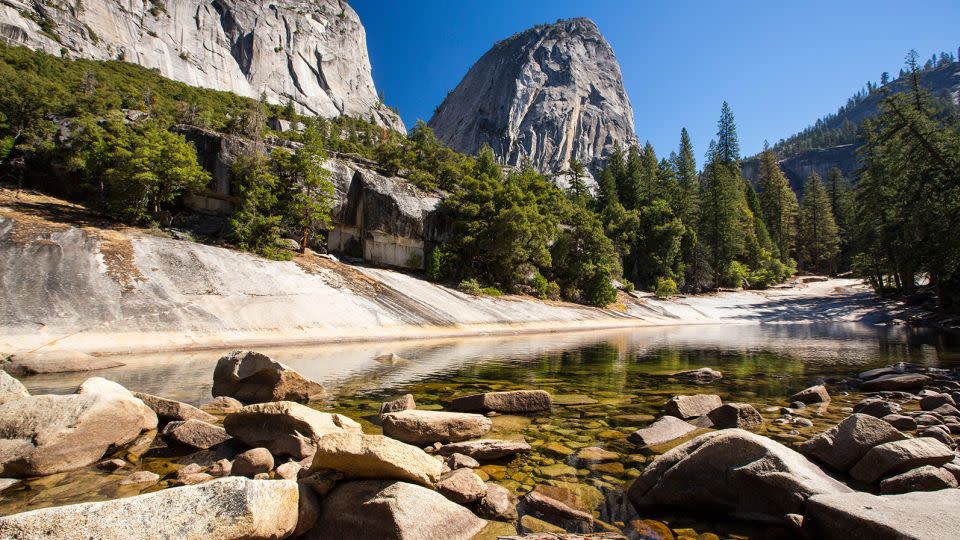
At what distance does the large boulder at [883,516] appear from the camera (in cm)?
309

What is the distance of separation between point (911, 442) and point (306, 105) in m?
139

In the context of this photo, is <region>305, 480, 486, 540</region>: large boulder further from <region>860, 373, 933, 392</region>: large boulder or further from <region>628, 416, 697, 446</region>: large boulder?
<region>860, 373, 933, 392</region>: large boulder

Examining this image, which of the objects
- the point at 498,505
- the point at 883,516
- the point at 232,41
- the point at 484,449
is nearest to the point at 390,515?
the point at 498,505

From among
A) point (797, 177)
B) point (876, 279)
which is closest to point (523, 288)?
point (876, 279)

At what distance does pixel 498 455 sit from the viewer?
6.19 metres

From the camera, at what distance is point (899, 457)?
4.80 m

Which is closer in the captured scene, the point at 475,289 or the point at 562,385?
the point at 562,385

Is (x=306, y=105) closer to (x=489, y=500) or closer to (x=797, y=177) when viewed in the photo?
(x=489, y=500)

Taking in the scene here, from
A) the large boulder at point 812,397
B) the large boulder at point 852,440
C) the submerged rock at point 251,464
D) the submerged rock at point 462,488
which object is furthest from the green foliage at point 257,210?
the large boulder at point 852,440

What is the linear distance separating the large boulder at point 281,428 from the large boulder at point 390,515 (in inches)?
74.3

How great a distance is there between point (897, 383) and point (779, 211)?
3652 inches

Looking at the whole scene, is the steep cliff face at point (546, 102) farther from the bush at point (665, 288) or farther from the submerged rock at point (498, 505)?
the submerged rock at point (498, 505)

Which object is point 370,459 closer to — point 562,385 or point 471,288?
point 562,385

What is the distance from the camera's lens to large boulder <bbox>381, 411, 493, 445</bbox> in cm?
671
